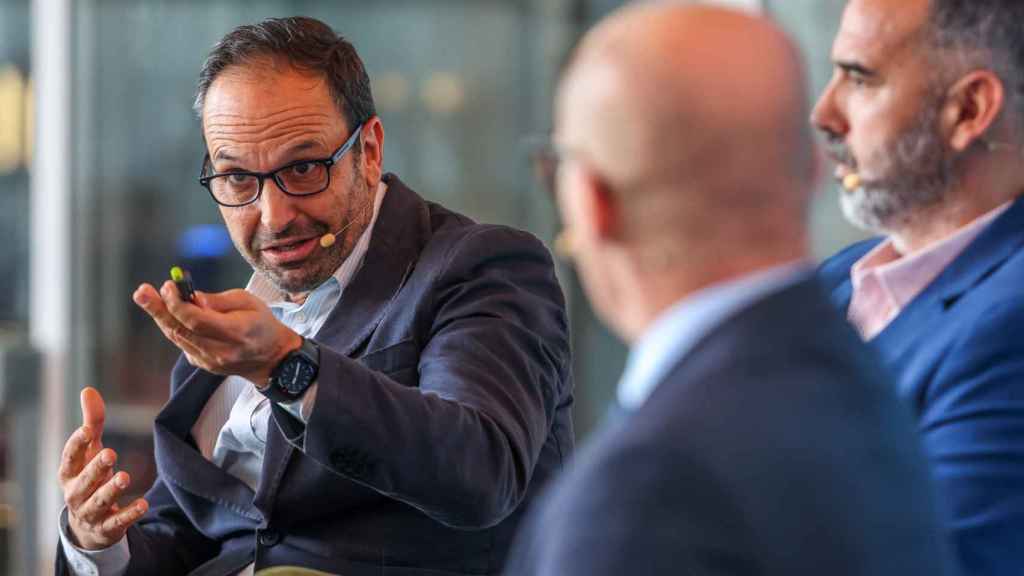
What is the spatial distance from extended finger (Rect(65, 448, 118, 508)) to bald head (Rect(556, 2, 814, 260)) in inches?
46.0

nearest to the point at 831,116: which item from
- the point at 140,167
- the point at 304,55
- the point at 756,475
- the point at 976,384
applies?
the point at 976,384

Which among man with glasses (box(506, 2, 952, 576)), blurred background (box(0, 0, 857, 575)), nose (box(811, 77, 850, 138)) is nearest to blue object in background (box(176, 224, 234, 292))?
blurred background (box(0, 0, 857, 575))

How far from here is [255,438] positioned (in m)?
2.21

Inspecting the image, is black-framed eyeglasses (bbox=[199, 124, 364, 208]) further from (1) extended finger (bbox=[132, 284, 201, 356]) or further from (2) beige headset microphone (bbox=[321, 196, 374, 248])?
(1) extended finger (bbox=[132, 284, 201, 356])

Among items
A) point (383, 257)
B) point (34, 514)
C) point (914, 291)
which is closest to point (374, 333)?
point (383, 257)

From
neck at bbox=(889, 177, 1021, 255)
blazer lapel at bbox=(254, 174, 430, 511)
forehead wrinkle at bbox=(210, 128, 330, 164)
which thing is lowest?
blazer lapel at bbox=(254, 174, 430, 511)

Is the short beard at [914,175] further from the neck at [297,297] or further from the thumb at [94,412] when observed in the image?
the thumb at [94,412]

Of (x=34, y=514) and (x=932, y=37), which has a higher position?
(x=932, y=37)

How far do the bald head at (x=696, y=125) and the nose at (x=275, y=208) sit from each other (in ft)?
3.34

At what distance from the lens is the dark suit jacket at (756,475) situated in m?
1.08

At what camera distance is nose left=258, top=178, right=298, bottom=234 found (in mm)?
2158

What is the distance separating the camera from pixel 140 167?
5281mm

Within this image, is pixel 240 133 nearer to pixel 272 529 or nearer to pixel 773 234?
pixel 272 529

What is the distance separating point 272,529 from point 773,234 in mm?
1175
